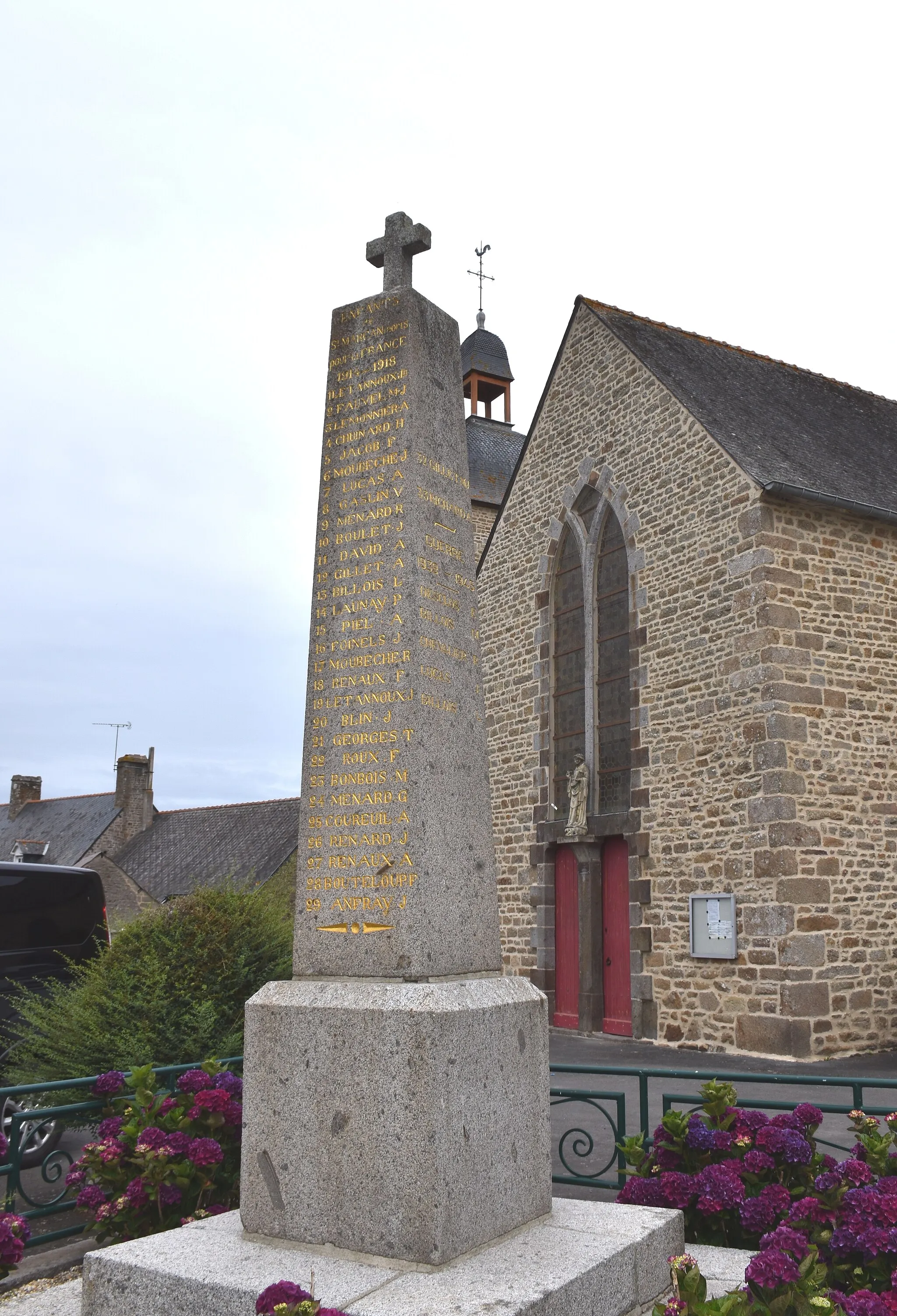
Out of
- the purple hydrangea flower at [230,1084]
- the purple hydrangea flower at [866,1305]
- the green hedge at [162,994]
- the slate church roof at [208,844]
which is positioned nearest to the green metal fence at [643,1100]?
the purple hydrangea flower at [230,1084]

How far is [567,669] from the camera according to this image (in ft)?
47.1

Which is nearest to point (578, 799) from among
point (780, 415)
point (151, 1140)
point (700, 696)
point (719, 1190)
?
point (700, 696)

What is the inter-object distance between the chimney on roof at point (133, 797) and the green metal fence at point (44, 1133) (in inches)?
1105

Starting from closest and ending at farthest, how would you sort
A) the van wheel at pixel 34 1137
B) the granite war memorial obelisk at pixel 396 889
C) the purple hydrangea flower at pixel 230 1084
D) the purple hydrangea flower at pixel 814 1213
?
1. the granite war memorial obelisk at pixel 396 889
2. the purple hydrangea flower at pixel 814 1213
3. the purple hydrangea flower at pixel 230 1084
4. the van wheel at pixel 34 1137

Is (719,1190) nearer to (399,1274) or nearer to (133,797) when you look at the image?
(399,1274)

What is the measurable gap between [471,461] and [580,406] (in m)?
11.2

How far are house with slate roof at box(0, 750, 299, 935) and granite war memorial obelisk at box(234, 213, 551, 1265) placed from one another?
22.8m

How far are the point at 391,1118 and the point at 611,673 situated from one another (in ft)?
33.7

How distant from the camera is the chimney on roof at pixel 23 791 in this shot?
3794cm

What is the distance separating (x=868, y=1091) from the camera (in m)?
8.82

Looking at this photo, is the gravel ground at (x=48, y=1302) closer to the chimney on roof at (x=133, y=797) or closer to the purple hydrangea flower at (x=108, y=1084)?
the purple hydrangea flower at (x=108, y=1084)

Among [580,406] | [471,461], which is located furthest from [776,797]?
[471,461]

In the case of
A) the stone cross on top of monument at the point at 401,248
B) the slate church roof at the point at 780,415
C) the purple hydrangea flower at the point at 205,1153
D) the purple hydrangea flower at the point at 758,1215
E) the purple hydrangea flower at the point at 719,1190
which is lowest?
the purple hydrangea flower at the point at 758,1215

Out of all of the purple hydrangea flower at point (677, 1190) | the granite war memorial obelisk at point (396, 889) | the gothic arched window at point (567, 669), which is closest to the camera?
the granite war memorial obelisk at point (396, 889)
